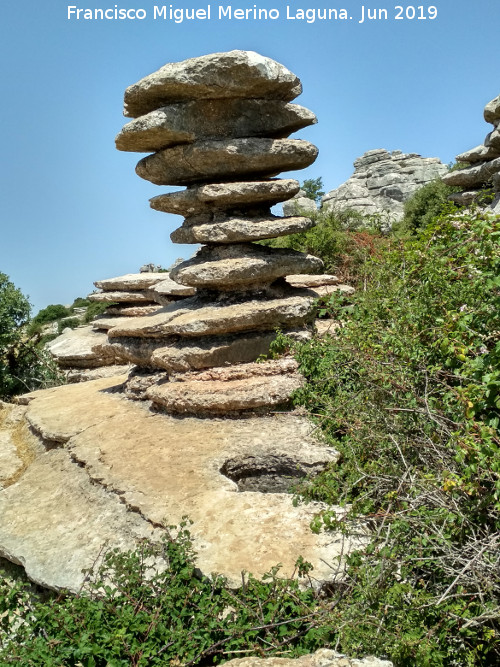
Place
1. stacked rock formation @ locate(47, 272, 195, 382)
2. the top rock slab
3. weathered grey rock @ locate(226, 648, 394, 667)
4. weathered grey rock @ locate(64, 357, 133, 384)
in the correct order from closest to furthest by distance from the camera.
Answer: weathered grey rock @ locate(226, 648, 394, 667), the top rock slab, weathered grey rock @ locate(64, 357, 133, 384), stacked rock formation @ locate(47, 272, 195, 382)

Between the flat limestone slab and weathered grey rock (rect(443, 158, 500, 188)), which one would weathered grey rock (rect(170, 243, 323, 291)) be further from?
weathered grey rock (rect(443, 158, 500, 188))

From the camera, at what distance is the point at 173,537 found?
485cm

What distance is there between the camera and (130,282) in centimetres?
1550

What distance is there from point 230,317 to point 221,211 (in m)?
1.92

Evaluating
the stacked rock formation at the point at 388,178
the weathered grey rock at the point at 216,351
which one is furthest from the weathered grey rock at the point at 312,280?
the stacked rock formation at the point at 388,178

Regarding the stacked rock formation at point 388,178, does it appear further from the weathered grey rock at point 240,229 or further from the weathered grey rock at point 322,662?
the weathered grey rock at point 322,662

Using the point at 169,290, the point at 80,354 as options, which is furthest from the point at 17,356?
the point at 169,290

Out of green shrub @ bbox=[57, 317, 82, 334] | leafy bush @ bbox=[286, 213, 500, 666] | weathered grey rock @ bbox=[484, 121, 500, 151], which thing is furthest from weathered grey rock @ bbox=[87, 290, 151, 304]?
green shrub @ bbox=[57, 317, 82, 334]

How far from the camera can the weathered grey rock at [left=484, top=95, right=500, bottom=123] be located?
14976 millimetres

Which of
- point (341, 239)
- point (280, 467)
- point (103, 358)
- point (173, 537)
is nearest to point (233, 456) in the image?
point (280, 467)

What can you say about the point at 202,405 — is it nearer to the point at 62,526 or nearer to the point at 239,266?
the point at 239,266

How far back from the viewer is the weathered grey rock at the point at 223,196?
8453 millimetres

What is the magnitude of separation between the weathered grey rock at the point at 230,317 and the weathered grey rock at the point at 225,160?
6.45 ft

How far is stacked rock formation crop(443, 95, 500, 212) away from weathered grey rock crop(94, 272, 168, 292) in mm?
8728
